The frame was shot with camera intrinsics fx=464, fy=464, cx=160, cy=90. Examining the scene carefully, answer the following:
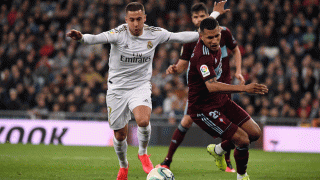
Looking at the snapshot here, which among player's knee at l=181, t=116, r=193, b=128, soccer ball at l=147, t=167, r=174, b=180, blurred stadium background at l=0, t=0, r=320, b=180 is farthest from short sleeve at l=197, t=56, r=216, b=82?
blurred stadium background at l=0, t=0, r=320, b=180

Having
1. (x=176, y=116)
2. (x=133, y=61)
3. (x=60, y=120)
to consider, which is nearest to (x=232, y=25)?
(x=176, y=116)

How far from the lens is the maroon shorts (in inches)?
221

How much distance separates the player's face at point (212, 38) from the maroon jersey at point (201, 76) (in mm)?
60

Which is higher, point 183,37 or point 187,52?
point 183,37

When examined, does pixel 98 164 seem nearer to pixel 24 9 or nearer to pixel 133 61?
pixel 133 61

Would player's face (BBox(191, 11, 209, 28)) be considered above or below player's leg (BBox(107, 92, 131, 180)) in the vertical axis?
above

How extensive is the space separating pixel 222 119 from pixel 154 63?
9786 millimetres

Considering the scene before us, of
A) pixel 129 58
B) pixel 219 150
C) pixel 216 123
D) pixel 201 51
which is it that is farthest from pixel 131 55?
pixel 219 150

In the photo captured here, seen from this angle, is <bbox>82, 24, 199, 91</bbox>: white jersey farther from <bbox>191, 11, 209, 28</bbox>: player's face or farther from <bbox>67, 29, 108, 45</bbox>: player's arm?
<bbox>191, 11, 209, 28</bbox>: player's face

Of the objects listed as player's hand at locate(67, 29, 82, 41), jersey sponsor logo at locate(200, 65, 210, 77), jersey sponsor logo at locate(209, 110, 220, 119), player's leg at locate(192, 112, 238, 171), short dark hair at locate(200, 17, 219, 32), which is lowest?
player's leg at locate(192, 112, 238, 171)

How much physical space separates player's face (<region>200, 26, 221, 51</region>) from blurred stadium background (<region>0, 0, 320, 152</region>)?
25.3 ft

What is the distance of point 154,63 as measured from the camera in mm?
15352

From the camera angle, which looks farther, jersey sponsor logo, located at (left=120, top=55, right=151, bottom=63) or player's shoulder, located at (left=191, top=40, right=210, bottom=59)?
jersey sponsor logo, located at (left=120, top=55, right=151, bottom=63)

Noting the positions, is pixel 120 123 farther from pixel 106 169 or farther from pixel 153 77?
pixel 153 77
